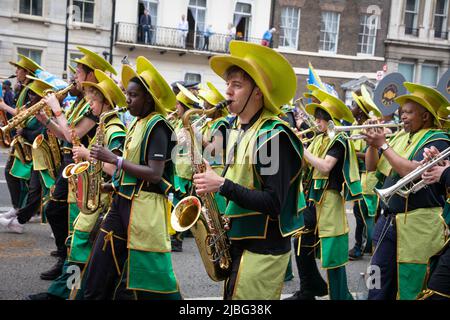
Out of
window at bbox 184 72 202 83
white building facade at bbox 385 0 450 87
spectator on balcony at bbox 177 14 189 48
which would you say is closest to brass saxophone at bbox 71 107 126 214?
spectator on balcony at bbox 177 14 189 48

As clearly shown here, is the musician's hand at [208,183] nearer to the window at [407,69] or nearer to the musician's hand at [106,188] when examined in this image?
the musician's hand at [106,188]

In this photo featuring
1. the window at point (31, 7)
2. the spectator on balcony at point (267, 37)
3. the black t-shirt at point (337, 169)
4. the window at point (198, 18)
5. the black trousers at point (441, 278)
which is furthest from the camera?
the window at point (198, 18)

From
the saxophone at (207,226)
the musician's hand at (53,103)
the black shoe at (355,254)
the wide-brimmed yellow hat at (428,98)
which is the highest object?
the wide-brimmed yellow hat at (428,98)

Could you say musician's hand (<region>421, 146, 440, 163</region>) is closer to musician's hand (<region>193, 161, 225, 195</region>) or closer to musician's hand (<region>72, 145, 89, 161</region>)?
musician's hand (<region>193, 161, 225, 195</region>)

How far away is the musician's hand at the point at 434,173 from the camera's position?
4148mm

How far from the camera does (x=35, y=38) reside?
25.2 m

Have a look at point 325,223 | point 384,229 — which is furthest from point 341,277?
point 384,229

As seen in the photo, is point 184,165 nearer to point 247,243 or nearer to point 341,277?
point 341,277

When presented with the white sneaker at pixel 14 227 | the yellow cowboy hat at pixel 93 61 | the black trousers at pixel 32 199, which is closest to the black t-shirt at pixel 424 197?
the yellow cowboy hat at pixel 93 61

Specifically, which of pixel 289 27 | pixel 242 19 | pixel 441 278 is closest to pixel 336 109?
pixel 441 278

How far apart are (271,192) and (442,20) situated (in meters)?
32.9

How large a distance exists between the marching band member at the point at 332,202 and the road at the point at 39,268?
26.5 inches

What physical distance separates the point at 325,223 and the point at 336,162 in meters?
0.61

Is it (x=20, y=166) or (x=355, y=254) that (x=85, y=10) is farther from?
(x=355, y=254)
